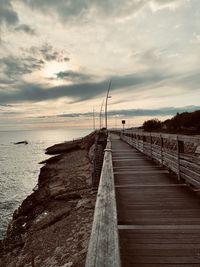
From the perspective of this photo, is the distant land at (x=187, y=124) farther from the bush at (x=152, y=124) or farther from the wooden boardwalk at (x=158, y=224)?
the wooden boardwalk at (x=158, y=224)

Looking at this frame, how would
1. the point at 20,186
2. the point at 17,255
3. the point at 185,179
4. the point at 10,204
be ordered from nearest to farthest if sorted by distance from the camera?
the point at 185,179 < the point at 17,255 < the point at 10,204 < the point at 20,186

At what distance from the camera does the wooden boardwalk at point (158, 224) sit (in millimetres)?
3449

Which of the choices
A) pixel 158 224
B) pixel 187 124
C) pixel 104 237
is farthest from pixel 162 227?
pixel 187 124

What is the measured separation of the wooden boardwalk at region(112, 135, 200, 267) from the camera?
345 centimetres

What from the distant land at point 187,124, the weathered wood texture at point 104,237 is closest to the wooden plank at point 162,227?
the weathered wood texture at point 104,237

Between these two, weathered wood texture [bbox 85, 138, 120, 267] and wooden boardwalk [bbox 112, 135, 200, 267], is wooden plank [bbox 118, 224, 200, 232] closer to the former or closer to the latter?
wooden boardwalk [bbox 112, 135, 200, 267]

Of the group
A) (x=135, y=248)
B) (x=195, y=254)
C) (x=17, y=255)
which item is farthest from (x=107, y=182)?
(x=17, y=255)

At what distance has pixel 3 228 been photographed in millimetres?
15555

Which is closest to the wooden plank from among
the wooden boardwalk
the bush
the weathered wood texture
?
the wooden boardwalk

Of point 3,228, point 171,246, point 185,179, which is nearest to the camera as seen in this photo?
point 171,246

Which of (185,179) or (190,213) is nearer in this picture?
(190,213)

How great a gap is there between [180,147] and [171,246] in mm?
4621

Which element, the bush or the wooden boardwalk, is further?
the bush

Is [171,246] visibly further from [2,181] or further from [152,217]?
[2,181]
